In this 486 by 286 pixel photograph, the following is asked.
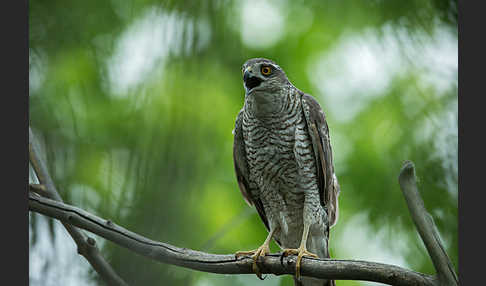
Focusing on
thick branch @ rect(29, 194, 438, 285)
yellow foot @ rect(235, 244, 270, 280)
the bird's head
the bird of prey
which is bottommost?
thick branch @ rect(29, 194, 438, 285)

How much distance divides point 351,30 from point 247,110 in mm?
686

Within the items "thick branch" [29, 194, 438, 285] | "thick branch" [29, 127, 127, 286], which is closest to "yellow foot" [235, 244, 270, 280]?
"thick branch" [29, 194, 438, 285]

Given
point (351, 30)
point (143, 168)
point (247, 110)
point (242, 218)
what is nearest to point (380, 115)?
point (351, 30)

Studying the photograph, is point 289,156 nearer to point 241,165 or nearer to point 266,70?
point 241,165

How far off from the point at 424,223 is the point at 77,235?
4.16ft

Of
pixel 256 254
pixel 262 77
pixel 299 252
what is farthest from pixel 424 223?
pixel 262 77

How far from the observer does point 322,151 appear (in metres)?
2.44

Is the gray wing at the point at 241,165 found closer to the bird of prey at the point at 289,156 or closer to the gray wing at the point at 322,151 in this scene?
the bird of prey at the point at 289,156

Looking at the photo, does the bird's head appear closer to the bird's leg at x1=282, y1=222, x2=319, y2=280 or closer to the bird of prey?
the bird of prey

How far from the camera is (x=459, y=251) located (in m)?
1.99

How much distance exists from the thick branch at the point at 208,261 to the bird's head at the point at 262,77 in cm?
86

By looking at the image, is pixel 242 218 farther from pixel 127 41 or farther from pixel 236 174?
pixel 127 41

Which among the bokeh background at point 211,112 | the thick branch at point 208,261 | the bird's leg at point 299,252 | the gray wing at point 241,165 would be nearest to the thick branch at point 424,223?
the thick branch at point 208,261

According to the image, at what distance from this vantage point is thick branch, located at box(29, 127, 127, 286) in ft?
3.59
